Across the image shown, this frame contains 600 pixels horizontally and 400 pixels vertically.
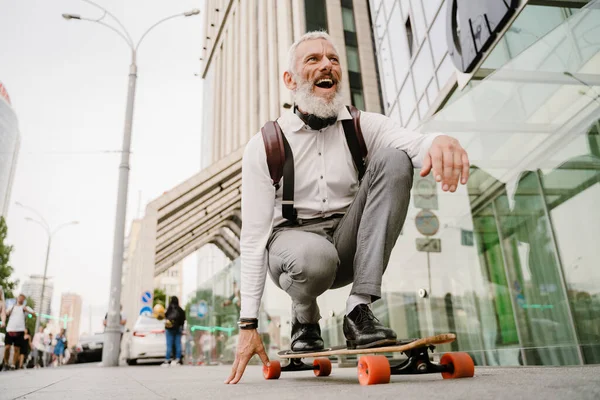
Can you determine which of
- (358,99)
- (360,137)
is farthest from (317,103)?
(358,99)

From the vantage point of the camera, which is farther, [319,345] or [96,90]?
[96,90]

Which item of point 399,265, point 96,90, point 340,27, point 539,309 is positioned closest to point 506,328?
point 539,309

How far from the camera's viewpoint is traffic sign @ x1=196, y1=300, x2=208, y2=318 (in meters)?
14.3

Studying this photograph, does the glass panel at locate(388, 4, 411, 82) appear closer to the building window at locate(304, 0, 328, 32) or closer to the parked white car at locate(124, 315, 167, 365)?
the parked white car at locate(124, 315, 167, 365)

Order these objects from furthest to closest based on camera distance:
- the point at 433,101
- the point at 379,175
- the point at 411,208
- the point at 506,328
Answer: the point at 433,101, the point at 411,208, the point at 506,328, the point at 379,175

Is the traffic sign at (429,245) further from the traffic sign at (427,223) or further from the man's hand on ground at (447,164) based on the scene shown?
the man's hand on ground at (447,164)

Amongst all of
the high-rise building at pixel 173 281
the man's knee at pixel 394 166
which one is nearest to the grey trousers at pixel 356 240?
the man's knee at pixel 394 166

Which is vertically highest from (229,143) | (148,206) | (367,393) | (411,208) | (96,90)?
(229,143)

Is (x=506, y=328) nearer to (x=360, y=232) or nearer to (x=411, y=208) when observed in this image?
(x=411, y=208)

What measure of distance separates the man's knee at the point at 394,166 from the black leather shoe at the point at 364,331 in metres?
0.57

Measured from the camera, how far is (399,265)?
6.27 metres

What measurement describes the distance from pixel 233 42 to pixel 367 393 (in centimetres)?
3655

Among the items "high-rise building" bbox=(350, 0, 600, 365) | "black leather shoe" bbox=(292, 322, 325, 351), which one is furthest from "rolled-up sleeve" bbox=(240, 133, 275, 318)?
"high-rise building" bbox=(350, 0, 600, 365)

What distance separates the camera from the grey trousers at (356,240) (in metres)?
2.08
